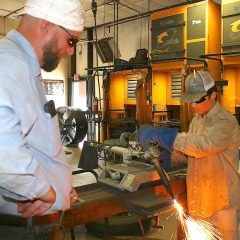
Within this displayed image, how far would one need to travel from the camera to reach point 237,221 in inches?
91.7

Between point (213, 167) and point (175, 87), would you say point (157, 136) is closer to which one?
point (213, 167)

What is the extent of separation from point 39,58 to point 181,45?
3726 millimetres

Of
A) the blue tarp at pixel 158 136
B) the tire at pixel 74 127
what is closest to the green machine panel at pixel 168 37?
the tire at pixel 74 127

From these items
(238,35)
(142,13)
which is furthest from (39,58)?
(142,13)

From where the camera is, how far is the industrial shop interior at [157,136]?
180cm

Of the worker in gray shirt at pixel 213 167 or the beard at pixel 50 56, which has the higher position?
the beard at pixel 50 56

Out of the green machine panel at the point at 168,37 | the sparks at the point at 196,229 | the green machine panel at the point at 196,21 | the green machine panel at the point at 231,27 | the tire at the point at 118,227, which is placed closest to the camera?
the sparks at the point at 196,229

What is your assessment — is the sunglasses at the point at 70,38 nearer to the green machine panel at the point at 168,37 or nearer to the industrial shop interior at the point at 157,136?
the industrial shop interior at the point at 157,136

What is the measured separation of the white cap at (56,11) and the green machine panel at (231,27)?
3.15 meters

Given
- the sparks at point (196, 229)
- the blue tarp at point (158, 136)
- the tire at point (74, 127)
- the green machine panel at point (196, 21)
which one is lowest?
the sparks at point (196, 229)

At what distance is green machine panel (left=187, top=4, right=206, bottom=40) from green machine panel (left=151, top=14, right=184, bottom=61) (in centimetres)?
11

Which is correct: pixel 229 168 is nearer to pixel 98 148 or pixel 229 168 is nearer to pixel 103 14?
pixel 98 148

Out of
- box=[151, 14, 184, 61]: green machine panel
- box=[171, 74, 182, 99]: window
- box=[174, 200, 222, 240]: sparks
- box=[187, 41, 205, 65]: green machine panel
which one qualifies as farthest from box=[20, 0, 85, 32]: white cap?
box=[171, 74, 182, 99]: window

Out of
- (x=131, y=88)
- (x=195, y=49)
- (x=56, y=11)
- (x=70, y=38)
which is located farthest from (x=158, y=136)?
(x=131, y=88)
